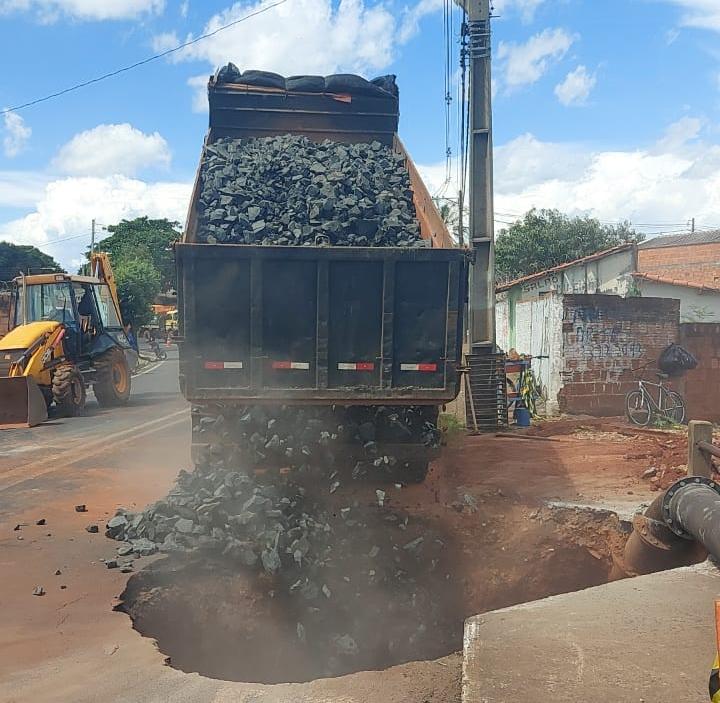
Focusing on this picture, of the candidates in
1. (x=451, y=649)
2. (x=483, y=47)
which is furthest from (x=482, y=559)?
(x=483, y=47)

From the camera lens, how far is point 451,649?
576cm

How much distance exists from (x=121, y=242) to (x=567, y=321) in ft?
144

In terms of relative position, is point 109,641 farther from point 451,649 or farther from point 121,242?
point 121,242

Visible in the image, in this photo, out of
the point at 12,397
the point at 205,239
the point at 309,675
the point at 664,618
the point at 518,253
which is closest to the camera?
the point at 664,618

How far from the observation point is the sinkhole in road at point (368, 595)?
5.01 metres

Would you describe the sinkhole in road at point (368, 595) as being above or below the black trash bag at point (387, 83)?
below

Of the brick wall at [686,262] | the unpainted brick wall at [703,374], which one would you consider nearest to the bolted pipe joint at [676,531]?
the unpainted brick wall at [703,374]

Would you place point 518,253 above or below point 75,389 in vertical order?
above

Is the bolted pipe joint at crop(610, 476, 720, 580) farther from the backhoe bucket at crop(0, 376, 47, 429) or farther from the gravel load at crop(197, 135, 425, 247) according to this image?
the backhoe bucket at crop(0, 376, 47, 429)

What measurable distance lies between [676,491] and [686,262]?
2831cm

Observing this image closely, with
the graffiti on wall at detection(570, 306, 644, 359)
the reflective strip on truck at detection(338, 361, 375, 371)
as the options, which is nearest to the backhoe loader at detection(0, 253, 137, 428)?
the reflective strip on truck at detection(338, 361, 375, 371)

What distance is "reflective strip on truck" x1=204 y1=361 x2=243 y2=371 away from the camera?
5.89 m

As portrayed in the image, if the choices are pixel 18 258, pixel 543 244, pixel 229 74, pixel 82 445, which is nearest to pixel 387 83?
pixel 229 74

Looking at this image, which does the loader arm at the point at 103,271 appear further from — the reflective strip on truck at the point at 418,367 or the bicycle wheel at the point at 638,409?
the reflective strip on truck at the point at 418,367
